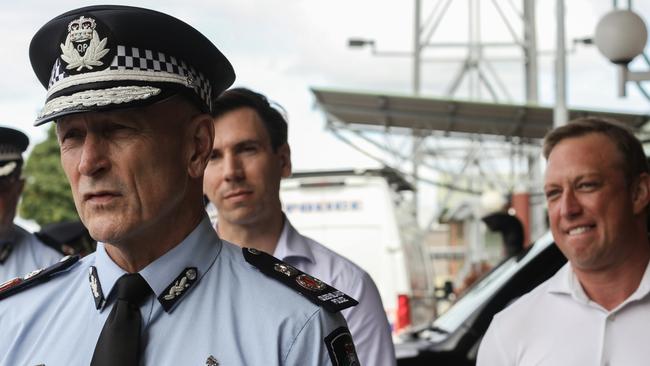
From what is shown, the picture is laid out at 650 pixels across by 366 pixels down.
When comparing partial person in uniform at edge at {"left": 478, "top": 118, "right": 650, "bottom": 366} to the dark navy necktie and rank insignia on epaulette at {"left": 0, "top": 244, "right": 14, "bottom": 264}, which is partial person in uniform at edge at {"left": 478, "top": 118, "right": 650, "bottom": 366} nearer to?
the dark navy necktie

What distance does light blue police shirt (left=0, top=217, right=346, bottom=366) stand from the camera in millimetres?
2240

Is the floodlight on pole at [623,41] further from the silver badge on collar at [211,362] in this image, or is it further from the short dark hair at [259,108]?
the silver badge on collar at [211,362]

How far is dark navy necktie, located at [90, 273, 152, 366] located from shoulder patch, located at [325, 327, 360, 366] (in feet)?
1.28

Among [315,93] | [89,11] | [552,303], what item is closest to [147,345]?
[89,11]

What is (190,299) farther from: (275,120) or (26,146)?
(26,146)

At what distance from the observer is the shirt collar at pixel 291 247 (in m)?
4.13

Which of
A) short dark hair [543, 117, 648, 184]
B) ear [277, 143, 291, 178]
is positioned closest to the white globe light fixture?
short dark hair [543, 117, 648, 184]

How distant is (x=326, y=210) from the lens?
10.3 m

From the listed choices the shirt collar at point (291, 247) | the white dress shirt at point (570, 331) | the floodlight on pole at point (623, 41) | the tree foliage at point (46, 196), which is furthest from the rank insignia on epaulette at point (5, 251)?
the tree foliage at point (46, 196)

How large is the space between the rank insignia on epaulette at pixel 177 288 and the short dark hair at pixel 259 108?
6.07 ft

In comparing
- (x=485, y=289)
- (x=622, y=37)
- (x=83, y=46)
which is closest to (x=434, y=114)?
(x=622, y=37)

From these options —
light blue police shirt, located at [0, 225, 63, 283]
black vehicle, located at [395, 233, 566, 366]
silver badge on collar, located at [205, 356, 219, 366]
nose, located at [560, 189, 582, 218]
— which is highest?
nose, located at [560, 189, 582, 218]

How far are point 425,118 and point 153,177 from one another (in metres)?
14.4

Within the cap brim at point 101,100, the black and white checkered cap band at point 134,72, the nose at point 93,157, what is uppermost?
the black and white checkered cap band at point 134,72
